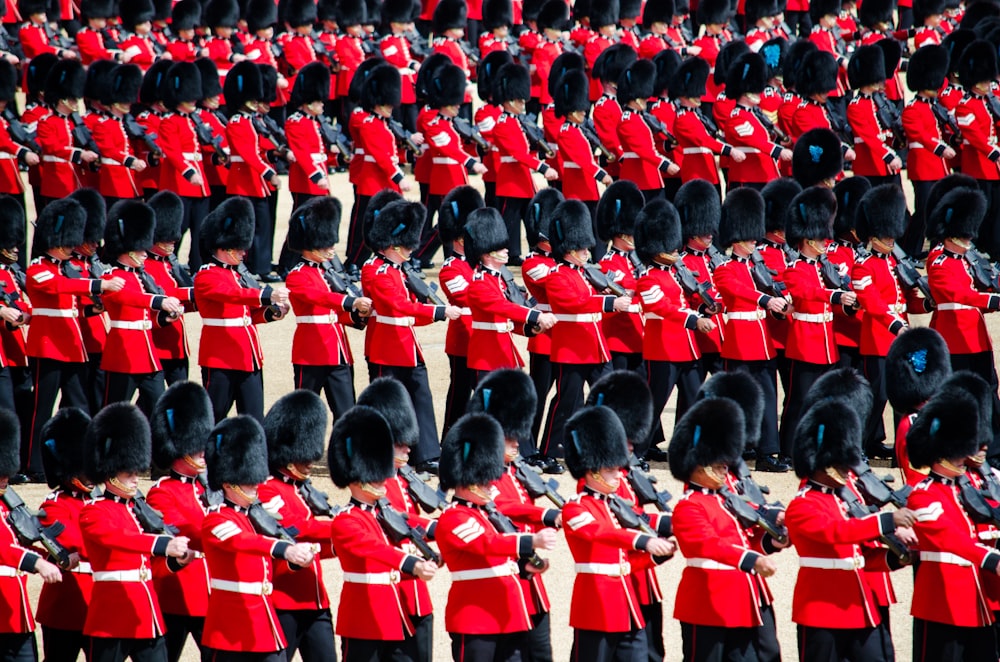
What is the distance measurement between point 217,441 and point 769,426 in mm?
2912

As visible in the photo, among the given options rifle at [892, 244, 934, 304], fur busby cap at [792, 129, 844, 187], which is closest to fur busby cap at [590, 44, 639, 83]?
fur busby cap at [792, 129, 844, 187]

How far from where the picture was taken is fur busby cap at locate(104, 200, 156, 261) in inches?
323

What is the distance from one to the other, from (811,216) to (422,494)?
2.83 meters

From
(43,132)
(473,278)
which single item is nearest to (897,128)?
(473,278)

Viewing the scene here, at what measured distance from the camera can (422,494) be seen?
604 centimetres

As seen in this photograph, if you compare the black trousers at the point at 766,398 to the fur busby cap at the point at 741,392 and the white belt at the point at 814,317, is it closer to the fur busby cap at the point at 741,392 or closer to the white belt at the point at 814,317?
the white belt at the point at 814,317

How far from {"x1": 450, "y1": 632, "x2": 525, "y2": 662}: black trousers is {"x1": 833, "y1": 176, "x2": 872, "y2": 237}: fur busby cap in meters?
3.36

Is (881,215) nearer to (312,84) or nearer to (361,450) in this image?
(361,450)

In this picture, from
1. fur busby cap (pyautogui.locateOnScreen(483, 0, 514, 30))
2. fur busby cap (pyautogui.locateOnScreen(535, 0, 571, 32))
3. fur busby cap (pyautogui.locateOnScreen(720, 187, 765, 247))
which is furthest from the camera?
fur busby cap (pyautogui.locateOnScreen(483, 0, 514, 30))

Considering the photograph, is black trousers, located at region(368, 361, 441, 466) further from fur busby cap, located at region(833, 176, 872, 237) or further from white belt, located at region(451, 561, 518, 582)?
white belt, located at region(451, 561, 518, 582)

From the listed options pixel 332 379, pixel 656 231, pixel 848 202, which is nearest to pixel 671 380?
pixel 656 231

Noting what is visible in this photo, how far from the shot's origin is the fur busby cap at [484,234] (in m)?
8.11

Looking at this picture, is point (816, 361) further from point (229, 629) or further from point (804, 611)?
point (229, 629)

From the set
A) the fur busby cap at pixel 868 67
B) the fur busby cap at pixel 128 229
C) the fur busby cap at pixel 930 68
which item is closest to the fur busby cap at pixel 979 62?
the fur busby cap at pixel 930 68
